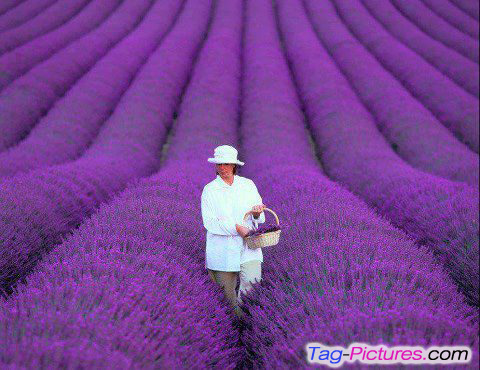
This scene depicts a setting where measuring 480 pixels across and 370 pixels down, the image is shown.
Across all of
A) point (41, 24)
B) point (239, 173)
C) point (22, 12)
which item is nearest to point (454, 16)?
point (239, 173)

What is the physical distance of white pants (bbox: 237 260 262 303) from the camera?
3.08 meters

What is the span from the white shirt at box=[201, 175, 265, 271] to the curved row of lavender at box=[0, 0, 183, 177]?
3.98 m

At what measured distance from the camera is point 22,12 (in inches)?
664

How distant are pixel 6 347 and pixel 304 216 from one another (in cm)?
260

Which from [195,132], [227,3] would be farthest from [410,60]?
[227,3]

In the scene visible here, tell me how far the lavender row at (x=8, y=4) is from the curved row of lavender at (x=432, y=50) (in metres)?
14.0

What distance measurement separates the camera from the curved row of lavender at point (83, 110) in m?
7.07

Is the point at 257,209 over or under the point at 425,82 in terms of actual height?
over

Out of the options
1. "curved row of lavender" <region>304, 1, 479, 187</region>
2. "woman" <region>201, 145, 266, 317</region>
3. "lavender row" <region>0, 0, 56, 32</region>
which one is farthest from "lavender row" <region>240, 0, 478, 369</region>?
"lavender row" <region>0, 0, 56, 32</region>

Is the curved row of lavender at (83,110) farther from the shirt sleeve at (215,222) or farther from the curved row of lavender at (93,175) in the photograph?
the shirt sleeve at (215,222)

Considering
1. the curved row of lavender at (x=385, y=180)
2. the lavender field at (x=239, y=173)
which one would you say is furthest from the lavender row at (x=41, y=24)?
the curved row of lavender at (x=385, y=180)

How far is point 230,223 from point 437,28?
16987 mm

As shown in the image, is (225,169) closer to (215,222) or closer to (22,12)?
(215,222)

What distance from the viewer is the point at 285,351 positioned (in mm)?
1950
